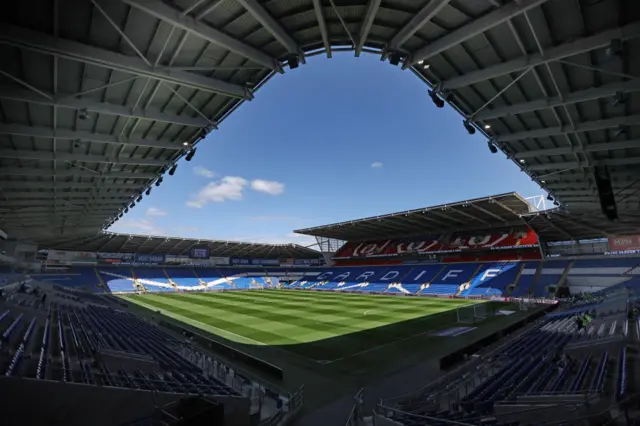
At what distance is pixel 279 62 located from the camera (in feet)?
29.6

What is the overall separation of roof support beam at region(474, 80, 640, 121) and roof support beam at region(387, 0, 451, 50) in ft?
14.9

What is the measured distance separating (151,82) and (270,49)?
361 centimetres

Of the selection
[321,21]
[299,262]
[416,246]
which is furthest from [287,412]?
[299,262]

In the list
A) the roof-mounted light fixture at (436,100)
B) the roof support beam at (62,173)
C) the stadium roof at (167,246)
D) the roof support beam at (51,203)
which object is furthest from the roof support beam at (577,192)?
the stadium roof at (167,246)

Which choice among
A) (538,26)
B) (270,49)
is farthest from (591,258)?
(270,49)

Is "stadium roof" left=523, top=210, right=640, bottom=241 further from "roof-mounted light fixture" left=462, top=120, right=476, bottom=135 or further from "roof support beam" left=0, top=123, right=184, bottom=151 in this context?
"roof support beam" left=0, top=123, right=184, bottom=151

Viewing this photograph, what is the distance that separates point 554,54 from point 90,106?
12.4 m

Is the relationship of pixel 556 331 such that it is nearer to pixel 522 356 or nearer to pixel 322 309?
pixel 522 356

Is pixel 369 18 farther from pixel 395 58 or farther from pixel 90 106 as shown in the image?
pixel 90 106

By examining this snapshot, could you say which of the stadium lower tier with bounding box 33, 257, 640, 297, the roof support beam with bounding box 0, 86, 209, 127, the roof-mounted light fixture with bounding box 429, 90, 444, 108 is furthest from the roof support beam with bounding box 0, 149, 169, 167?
the stadium lower tier with bounding box 33, 257, 640, 297

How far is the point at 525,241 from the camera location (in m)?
39.1

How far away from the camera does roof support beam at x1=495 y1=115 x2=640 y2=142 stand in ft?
33.1

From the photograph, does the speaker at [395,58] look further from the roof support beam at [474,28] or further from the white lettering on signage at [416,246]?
the white lettering on signage at [416,246]

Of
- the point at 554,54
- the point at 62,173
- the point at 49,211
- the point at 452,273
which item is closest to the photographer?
the point at 554,54
